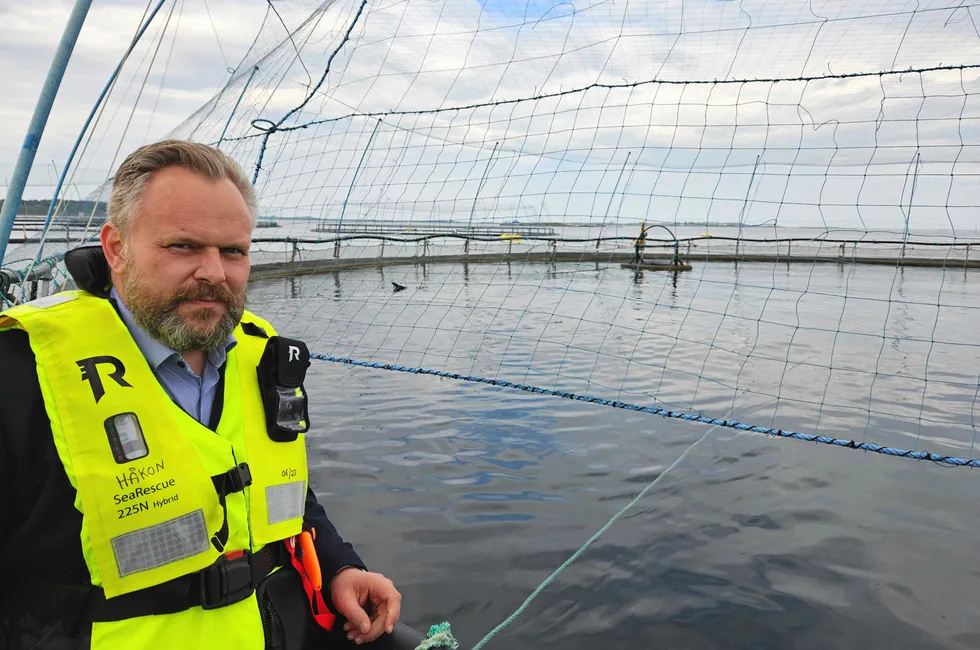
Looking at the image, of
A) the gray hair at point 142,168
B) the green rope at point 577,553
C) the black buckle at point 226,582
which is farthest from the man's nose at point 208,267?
the green rope at point 577,553

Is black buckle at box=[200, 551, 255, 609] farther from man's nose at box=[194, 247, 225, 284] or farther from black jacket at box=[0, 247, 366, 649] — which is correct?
man's nose at box=[194, 247, 225, 284]

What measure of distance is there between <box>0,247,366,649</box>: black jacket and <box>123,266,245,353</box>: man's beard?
0.75ft

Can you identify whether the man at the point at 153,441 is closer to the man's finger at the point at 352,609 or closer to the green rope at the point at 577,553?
the man's finger at the point at 352,609

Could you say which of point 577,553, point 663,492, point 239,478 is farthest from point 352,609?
point 663,492

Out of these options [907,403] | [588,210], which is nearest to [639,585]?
[588,210]

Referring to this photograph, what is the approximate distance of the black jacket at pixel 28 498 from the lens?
4.28 ft

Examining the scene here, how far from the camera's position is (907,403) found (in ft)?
22.1

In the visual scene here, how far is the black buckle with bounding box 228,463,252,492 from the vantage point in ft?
5.18

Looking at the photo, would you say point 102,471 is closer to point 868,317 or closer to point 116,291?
point 116,291

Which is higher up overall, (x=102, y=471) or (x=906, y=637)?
(x=102, y=471)

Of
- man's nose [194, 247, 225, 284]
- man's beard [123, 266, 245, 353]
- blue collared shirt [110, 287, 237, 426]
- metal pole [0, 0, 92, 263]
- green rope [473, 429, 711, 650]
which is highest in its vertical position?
metal pole [0, 0, 92, 263]

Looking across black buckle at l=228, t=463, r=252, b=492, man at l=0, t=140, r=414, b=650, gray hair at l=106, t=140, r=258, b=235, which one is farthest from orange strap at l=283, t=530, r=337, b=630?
gray hair at l=106, t=140, r=258, b=235

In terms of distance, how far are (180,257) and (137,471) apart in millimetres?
486

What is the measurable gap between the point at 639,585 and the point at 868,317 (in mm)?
11420
